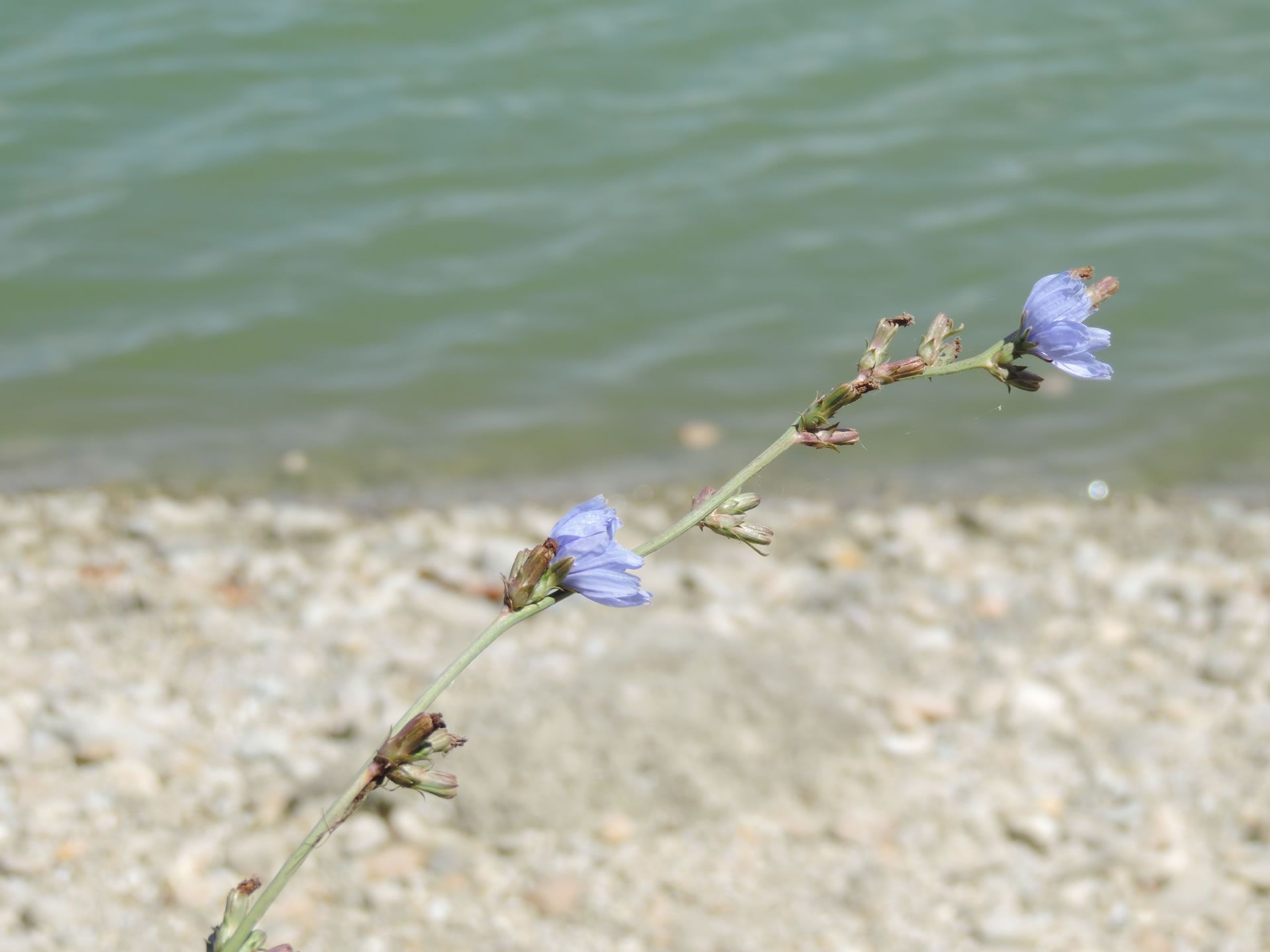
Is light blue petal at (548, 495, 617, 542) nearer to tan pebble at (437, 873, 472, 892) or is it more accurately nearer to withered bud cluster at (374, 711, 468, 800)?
withered bud cluster at (374, 711, 468, 800)

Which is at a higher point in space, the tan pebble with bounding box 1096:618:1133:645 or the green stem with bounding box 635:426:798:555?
the green stem with bounding box 635:426:798:555

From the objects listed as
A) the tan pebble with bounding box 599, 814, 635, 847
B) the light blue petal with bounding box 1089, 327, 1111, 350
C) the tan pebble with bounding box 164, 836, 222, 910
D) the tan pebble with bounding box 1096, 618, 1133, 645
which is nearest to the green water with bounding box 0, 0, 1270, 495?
the tan pebble with bounding box 1096, 618, 1133, 645

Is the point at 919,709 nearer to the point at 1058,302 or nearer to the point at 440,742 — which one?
the point at 1058,302

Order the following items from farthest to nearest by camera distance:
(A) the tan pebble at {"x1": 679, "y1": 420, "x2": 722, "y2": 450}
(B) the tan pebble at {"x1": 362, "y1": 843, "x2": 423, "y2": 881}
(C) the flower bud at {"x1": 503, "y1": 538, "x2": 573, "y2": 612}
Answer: (A) the tan pebble at {"x1": 679, "y1": 420, "x2": 722, "y2": 450} → (B) the tan pebble at {"x1": 362, "y1": 843, "x2": 423, "y2": 881} → (C) the flower bud at {"x1": 503, "y1": 538, "x2": 573, "y2": 612}

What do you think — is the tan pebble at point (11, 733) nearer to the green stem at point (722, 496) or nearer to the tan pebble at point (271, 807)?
the tan pebble at point (271, 807)

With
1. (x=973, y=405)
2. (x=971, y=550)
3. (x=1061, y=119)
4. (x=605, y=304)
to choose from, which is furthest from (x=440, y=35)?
(x=971, y=550)
